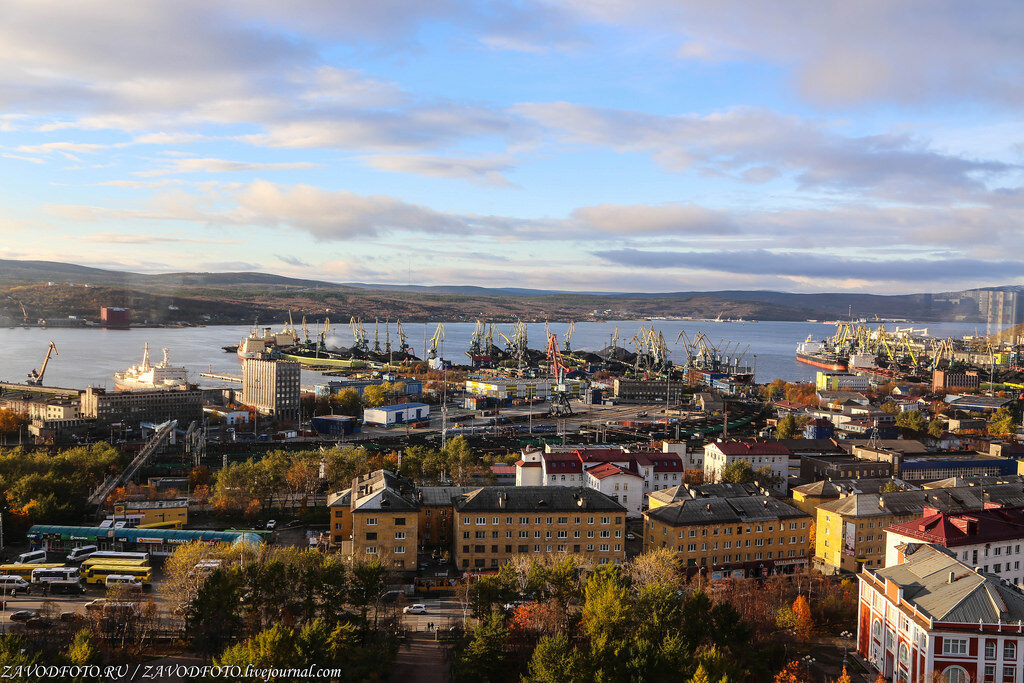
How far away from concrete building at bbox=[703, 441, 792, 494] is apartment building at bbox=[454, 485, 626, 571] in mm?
4946

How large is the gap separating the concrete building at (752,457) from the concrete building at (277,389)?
12.3 metres

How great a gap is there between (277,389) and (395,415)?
3.44 metres

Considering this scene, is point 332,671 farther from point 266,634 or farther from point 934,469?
point 934,469

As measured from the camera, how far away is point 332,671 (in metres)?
6.05

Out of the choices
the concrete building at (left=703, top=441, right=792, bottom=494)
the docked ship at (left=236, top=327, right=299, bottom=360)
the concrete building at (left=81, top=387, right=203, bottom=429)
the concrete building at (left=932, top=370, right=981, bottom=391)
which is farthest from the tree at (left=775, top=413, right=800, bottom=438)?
the docked ship at (left=236, top=327, right=299, bottom=360)

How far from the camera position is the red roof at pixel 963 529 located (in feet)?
28.9

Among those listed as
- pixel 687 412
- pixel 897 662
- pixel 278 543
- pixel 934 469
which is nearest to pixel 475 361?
pixel 687 412

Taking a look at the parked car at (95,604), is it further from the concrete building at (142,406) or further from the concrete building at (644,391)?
the concrete building at (644,391)

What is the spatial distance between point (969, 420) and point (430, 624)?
19115 millimetres

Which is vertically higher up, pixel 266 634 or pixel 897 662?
pixel 266 634

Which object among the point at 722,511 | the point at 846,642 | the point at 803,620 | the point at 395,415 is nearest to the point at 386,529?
the point at 722,511

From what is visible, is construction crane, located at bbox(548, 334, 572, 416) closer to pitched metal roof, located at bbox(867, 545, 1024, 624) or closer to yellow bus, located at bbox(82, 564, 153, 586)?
yellow bus, located at bbox(82, 564, 153, 586)

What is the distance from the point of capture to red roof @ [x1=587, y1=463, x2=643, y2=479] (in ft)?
40.1

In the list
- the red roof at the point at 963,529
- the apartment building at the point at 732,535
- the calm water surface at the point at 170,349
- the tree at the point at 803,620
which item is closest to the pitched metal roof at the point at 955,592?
the tree at the point at 803,620
